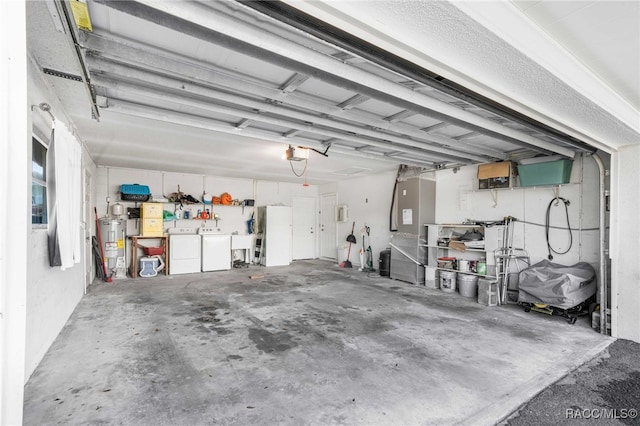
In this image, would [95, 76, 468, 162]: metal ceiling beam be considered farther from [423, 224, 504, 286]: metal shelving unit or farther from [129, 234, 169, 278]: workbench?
[129, 234, 169, 278]: workbench

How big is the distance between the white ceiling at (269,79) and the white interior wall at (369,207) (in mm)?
2683

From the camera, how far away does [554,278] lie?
399 cm

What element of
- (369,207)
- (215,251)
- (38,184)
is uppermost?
(38,184)

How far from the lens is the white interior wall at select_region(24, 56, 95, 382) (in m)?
2.38

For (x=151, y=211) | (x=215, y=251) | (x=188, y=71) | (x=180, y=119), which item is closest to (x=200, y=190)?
(x=151, y=211)

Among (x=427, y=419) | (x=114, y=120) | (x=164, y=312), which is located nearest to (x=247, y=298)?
(x=164, y=312)

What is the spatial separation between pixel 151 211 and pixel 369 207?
520 cm

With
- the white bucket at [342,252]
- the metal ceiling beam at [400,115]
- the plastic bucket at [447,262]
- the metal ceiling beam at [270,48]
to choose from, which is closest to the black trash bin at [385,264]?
the plastic bucket at [447,262]

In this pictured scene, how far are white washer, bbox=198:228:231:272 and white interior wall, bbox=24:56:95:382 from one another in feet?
12.8

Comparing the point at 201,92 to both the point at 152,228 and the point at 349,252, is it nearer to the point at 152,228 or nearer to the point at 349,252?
the point at 152,228

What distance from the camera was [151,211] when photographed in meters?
6.81

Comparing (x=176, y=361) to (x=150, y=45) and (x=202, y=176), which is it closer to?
(x=150, y=45)

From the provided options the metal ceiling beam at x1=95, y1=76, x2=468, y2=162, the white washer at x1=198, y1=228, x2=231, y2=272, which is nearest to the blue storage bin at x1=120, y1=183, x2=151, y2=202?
the white washer at x1=198, y1=228, x2=231, y2=272

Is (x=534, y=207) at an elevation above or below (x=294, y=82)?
below
